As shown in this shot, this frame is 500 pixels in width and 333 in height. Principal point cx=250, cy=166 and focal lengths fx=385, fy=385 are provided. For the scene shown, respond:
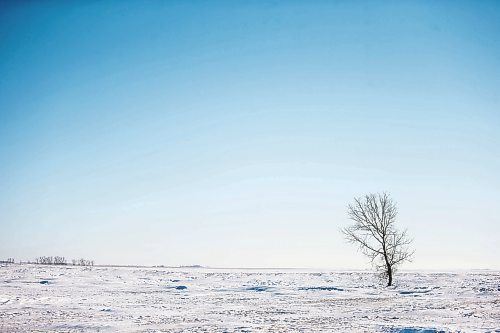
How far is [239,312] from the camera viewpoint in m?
19.3

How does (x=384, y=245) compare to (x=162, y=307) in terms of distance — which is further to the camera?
(x=384, y=245)

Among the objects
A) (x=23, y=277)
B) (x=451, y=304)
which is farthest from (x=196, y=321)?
(x=23, y=277)

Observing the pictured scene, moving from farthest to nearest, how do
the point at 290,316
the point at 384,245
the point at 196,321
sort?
the point at 384,245
the point at 290,316
the point at 196,321

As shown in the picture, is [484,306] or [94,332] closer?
[94,332]

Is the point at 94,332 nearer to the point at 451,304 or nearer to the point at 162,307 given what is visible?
the point at 162,307

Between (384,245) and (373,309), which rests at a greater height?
(384,245)

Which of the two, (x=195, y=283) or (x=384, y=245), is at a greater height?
(x=384, y=245)

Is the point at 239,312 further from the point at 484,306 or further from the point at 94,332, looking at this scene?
the point at 484,306

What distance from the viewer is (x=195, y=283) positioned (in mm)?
39219

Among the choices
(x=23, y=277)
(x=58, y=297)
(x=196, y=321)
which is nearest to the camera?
(x=196, y=321)

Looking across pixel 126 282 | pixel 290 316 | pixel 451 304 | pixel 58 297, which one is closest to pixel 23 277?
pixel 126 282

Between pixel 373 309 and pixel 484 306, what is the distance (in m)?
5.22

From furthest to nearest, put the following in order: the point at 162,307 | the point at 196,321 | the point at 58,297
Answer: the point at 58,297, the point at 162,307, the point at 196,321

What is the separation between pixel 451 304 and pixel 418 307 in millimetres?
2024
